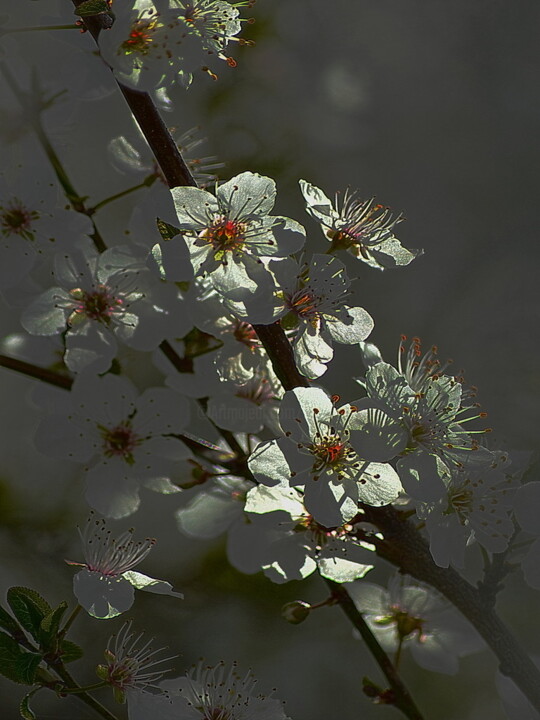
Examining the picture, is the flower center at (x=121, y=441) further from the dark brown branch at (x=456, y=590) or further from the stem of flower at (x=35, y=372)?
the dark brown branch at (x=456, y=590)

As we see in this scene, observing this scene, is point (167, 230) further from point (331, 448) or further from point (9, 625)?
point (9, 625)

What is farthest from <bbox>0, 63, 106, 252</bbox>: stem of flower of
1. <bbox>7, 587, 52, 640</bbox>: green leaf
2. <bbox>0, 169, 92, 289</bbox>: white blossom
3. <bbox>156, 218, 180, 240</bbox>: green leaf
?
A: <bbox>7, 587, 52, 640</bbox>: green leaf

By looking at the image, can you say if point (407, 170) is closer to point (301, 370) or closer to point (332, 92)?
point (332, 92)

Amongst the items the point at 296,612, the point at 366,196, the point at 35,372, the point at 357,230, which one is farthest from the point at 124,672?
the point at 366,196

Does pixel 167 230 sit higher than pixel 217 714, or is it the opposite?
pixel 167 230

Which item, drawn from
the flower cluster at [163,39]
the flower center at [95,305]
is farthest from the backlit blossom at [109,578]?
the flower cluster at [163,39]

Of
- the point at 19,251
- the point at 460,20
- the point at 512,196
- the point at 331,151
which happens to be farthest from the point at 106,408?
the point at 460,20
